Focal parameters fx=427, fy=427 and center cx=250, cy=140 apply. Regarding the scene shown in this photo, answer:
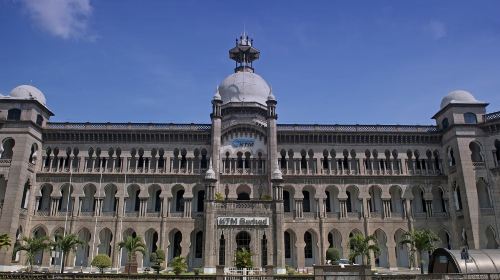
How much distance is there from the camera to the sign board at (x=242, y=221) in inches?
1860

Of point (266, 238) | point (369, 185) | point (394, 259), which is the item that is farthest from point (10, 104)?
point (394, 259)

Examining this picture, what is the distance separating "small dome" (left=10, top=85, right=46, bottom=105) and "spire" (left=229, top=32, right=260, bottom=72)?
97.3ft

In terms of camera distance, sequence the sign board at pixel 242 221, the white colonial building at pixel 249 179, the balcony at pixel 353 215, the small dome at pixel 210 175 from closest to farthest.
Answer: the sign board at pixel 242 221, the small dome at pixel 210 175, the white colonial building at pixel 249 179, the balcony at pixel 353 215

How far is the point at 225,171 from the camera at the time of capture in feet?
177

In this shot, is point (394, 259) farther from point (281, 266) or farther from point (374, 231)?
point (281, 266)

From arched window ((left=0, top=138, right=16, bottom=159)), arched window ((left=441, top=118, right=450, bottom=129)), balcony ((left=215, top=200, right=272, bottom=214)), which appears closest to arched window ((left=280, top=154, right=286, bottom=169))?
balcony ((left=215, top=200, right=272, bottom=214))

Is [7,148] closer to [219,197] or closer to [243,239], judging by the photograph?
[219,197]

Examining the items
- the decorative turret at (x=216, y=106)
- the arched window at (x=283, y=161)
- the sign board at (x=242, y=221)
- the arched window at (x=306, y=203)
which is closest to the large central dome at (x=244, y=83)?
the decorative turret at (x=216, y=106)

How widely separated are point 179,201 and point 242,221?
11.3m

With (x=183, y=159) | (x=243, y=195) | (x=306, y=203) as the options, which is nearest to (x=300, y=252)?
(x=306, y=203)

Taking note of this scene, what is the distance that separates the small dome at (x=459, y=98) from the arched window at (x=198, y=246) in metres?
35.8

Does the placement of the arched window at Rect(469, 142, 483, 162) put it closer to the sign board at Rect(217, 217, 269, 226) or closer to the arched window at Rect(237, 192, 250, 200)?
the sign board at Rect(217, 217, 269, 226)

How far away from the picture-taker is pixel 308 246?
53.0 metres

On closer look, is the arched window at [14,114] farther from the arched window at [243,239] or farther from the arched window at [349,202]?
the arched window at [349,202]
